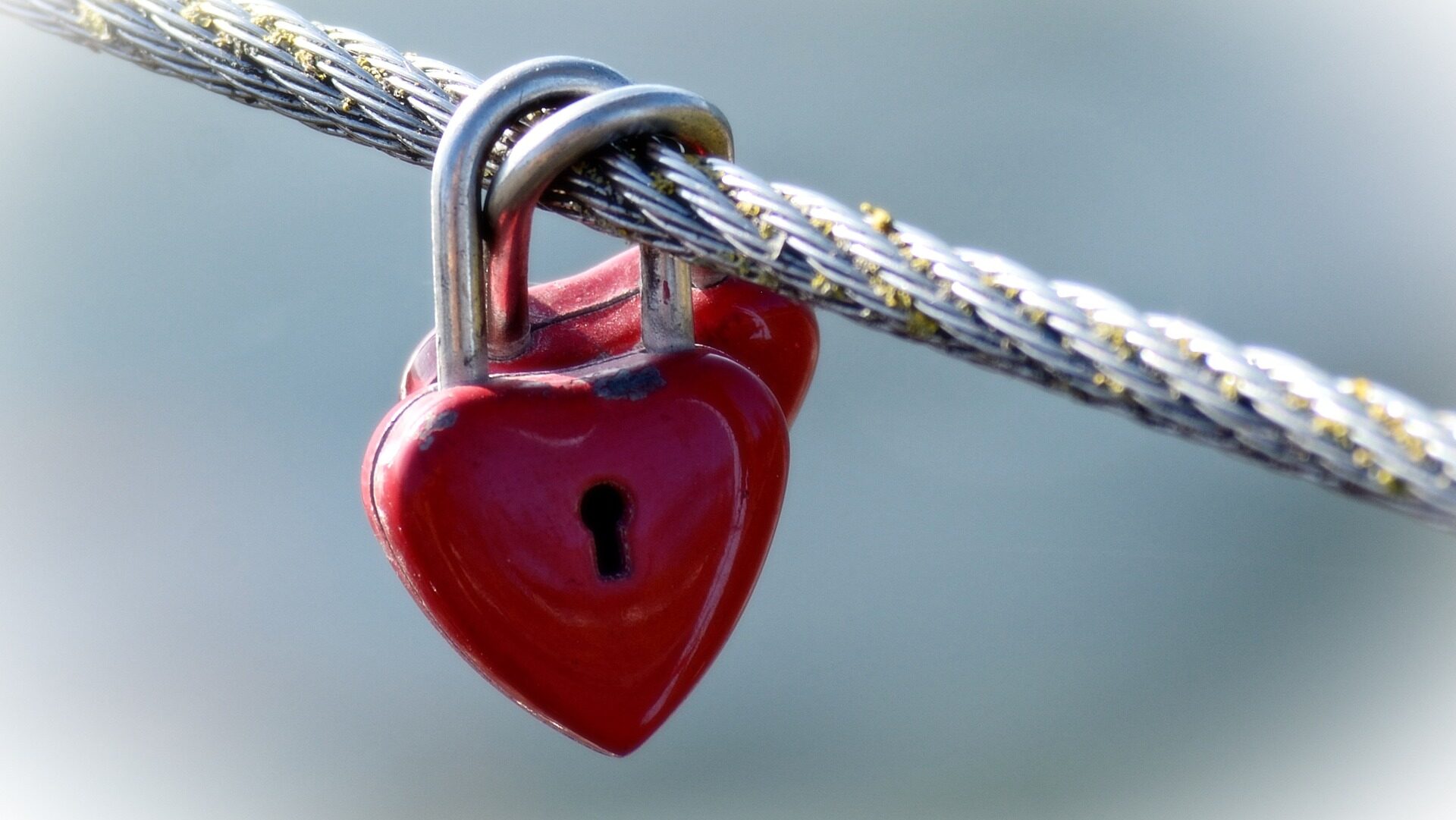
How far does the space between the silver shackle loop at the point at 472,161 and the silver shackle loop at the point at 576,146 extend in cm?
1

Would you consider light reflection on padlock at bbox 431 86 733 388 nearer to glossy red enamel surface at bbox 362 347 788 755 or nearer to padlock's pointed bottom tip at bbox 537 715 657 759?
glossy red enamel surface at bbox 362 347 788 755

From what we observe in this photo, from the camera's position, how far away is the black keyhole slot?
20.9 inches

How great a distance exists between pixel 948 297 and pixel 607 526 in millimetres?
168

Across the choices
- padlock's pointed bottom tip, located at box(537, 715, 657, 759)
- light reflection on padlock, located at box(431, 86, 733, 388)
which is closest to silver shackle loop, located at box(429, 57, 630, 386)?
light reflection on padlock, located at box(431, 86, 733, 388)

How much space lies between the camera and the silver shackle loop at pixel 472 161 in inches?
19.3


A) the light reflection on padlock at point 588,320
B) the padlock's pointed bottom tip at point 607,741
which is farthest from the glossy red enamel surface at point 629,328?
the padlock's pointed bottom tip at point 607,741

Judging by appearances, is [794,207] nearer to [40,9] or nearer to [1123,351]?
[1123,351]

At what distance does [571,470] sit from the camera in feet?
1.71

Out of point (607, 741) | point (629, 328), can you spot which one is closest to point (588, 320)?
point (629, 328)

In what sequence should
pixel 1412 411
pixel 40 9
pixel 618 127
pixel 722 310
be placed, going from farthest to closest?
pixel 40 9, pixel 722 310, pixel 618 127, pixel 1412 411

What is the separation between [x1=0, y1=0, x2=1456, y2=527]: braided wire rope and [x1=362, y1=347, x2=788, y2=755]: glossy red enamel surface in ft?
0.23


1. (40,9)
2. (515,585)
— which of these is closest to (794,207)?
(515,585)

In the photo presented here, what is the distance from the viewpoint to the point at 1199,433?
1.31 ft

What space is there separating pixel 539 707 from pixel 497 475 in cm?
10
